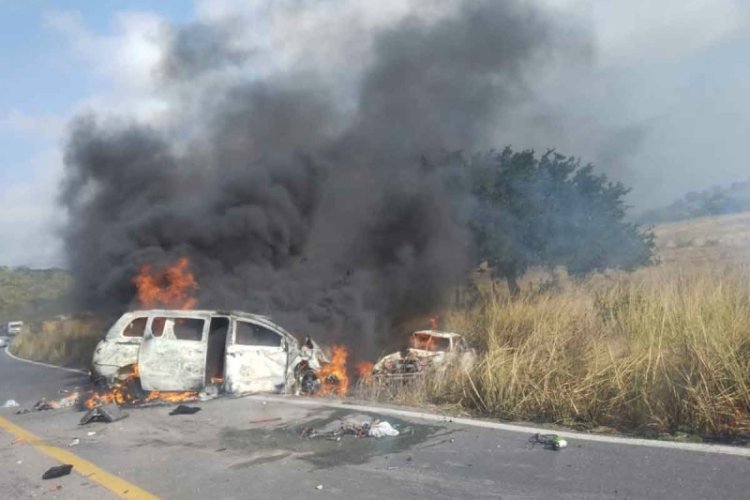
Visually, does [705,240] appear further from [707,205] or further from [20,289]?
[20,289]

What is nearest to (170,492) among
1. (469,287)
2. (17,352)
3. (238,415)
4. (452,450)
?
(452,450)

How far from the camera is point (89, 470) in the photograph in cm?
572

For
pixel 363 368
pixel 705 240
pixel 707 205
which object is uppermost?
pixel 707 205

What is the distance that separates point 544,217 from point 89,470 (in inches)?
657

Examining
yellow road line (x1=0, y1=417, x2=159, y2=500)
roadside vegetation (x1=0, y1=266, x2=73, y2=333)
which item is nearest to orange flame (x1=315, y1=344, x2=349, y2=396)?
yellow road line (x1=0, y1=417, x2=159, y2=500)

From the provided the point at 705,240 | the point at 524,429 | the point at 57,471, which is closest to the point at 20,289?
the point at 705,240

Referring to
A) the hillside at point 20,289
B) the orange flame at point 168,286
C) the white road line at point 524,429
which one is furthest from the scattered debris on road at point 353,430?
the hillside at point 20,289

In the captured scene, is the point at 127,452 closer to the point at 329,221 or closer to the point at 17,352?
the point at 329,221

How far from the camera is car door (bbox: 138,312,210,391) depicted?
9.83 meters

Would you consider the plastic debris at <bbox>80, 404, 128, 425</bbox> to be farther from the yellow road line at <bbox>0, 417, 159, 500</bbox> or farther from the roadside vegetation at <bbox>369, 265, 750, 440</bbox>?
the roadside vegetation at <bbox>369, 265, 750, 440</bbox>

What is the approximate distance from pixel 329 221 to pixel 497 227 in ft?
17.5

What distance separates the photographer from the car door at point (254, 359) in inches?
389

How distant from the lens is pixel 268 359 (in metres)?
10.2

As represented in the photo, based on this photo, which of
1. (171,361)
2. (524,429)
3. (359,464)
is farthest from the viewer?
(171,361)
